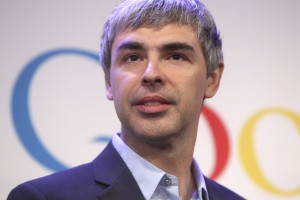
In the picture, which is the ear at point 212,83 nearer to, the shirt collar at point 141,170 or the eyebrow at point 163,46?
the eyebrow at point 163,46

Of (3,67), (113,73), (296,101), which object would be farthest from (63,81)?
(296,101)

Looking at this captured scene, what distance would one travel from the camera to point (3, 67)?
5.93 ft

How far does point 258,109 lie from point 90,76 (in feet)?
2.11

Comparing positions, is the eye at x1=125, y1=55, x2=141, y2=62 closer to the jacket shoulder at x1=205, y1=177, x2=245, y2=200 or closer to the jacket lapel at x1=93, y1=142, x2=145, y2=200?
the jacket lapel at x1=93, y1=142, x2=145, y2=200

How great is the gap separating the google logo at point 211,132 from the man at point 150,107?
1.75ft

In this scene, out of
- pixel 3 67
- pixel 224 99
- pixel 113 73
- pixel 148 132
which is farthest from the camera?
pixel 224 99

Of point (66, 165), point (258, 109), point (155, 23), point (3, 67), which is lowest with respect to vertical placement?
point (66, 165)

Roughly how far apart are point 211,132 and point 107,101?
405mm

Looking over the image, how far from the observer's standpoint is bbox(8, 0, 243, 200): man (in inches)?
47.0

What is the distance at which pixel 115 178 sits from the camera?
121 centimetres

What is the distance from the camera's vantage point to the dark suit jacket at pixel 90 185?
44.8 inches

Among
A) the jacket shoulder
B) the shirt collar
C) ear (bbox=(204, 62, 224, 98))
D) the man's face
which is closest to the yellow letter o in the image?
the jacket shoulder

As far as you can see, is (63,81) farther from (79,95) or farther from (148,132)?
(148,132)

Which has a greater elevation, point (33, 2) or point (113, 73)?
point (33, 2)
